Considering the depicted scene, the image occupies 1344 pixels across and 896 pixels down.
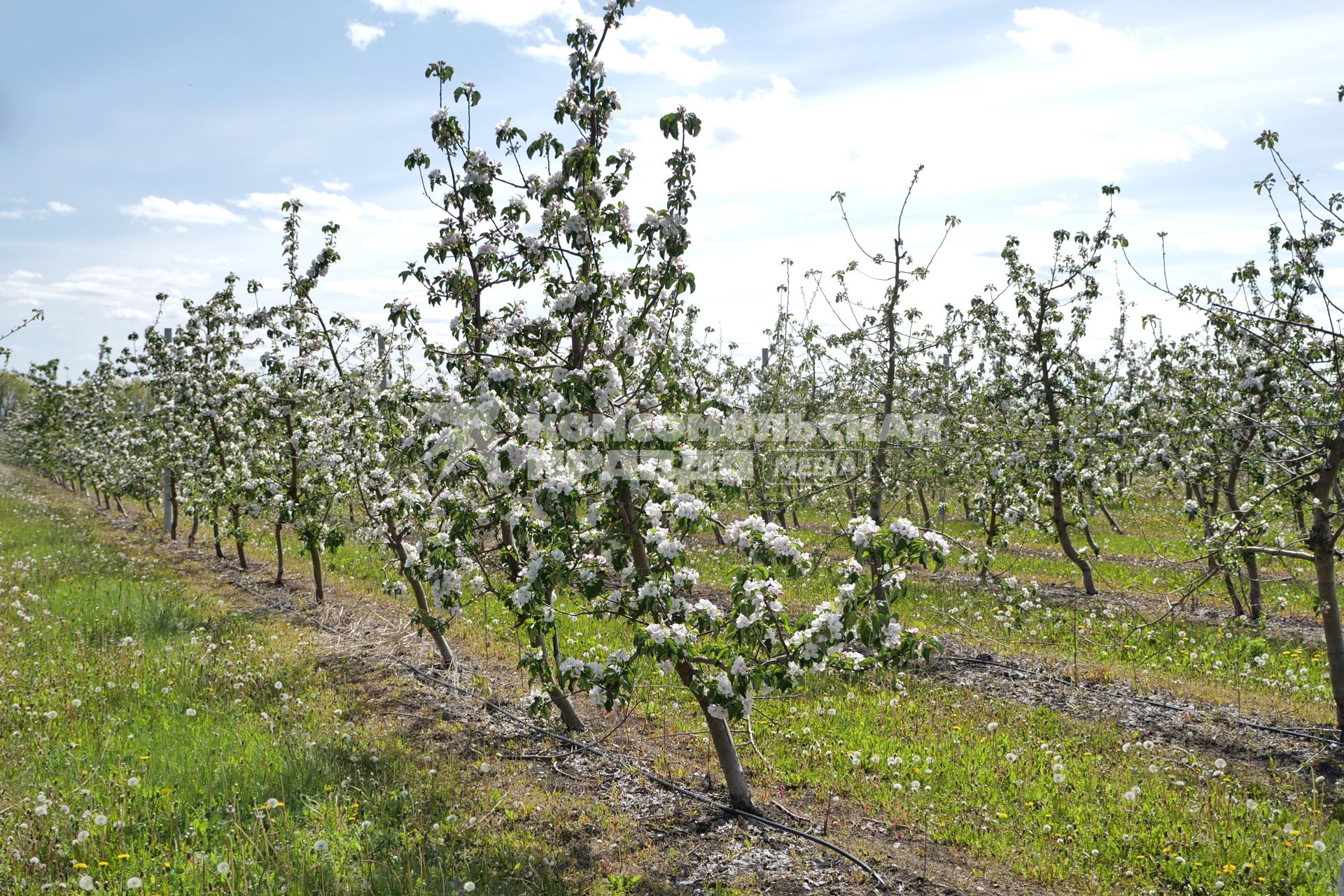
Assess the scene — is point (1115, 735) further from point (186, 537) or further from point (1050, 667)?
point (186, 537)

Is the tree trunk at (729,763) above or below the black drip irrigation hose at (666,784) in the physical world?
above

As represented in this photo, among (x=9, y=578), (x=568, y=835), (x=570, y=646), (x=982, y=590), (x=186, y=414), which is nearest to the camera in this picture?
(x=568, y=835)

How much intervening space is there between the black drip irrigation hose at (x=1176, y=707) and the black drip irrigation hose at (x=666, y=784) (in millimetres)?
5615

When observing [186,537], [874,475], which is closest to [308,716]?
[874,475]

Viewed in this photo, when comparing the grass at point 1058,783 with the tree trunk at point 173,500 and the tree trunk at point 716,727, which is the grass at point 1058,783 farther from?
the tree trunk at point 173,500

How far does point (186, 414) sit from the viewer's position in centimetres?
1764

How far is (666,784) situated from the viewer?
7.27 metres

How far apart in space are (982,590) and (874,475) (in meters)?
5.62

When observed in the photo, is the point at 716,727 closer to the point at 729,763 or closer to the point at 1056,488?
the point at 729,763

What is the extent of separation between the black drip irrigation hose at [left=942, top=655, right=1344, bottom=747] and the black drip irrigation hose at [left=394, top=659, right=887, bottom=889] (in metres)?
5.61

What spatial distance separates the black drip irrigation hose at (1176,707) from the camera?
846 centimetres

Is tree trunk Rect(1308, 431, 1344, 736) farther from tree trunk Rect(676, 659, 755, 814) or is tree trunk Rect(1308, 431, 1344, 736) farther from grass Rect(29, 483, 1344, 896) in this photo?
tree trunk Rect(676, 659, 755, 814)

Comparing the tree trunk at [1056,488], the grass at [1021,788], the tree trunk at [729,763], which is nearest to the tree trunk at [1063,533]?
the tree trunk at [1056,488]

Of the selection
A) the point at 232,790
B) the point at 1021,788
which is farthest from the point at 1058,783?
the point at 232,790
